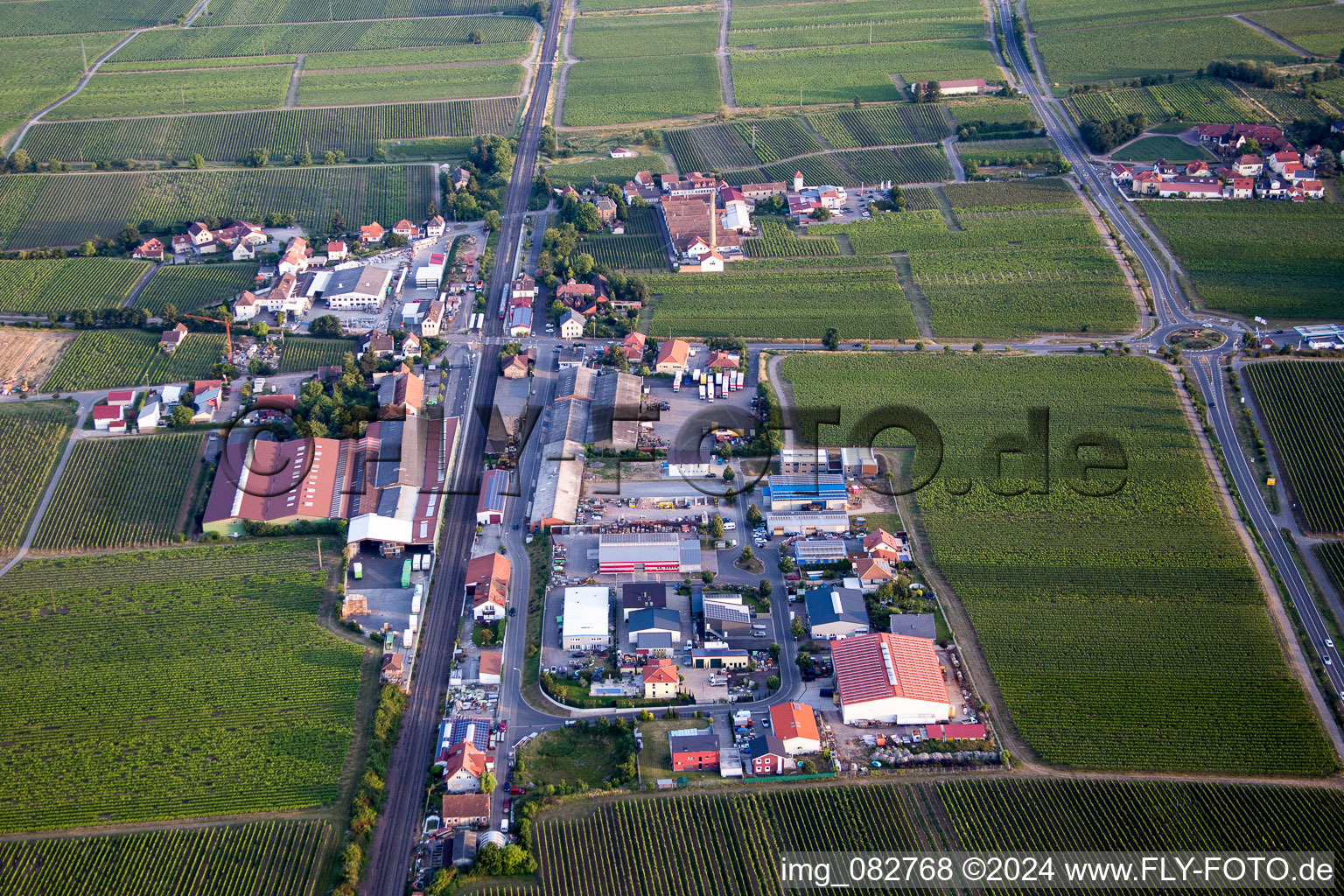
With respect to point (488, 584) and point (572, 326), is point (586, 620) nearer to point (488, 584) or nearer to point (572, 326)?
point (488, 584)

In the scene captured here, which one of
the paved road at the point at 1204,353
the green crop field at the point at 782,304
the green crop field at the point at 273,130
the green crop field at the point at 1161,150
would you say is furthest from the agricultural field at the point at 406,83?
the green crop field at the point at 1161,150

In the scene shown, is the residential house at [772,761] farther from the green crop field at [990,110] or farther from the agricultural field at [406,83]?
the agricultural field at [406,83]

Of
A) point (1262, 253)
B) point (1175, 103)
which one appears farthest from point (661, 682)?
point (1175, 103)

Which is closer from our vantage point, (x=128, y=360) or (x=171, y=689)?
(x=171, y=689)

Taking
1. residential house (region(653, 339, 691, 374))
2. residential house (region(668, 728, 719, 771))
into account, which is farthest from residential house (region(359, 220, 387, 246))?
residential house (region(668, 728, 719, 771))

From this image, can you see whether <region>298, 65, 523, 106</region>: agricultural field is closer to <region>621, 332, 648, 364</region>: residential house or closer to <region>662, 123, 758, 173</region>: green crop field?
<region>662, 123, 758, 173</region>: green crop field
